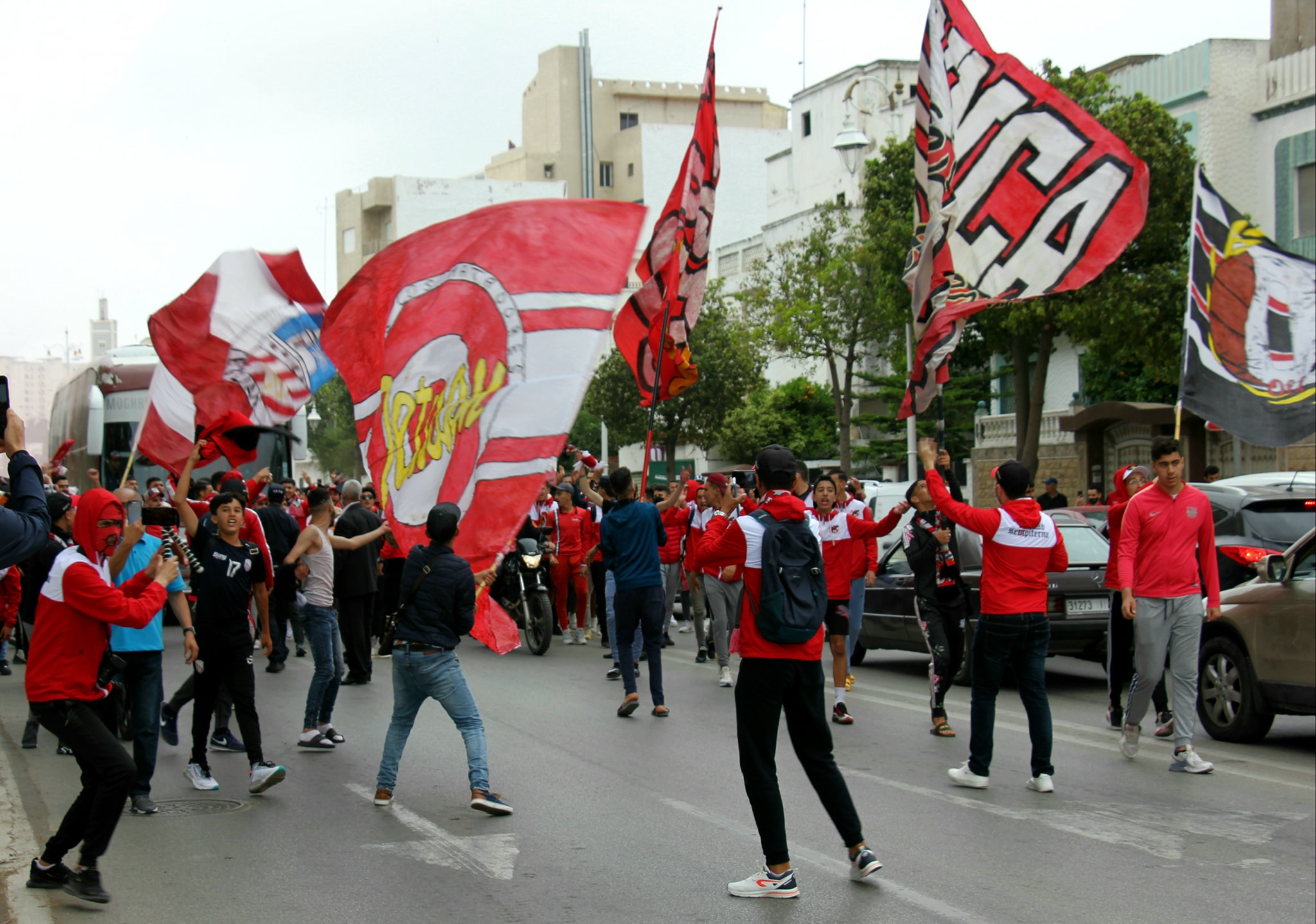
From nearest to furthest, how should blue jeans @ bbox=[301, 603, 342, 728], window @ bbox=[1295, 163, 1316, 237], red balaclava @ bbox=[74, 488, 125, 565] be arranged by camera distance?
red balaclava @ bbox=[74, 488, 125, 565] → blue jeans @ bbox=[301, 603, 342, 728] → window @ bbox=[1295, 163, 1316, 237]

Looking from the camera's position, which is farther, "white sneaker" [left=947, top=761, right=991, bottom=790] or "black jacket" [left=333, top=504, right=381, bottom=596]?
"black jacket" [left=333, top=504, right=381, bottom=596]

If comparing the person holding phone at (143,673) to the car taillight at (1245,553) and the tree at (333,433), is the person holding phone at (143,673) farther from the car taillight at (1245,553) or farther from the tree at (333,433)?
the tree at (333,433)

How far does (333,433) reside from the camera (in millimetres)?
80750

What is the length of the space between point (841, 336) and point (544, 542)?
81.7 ft

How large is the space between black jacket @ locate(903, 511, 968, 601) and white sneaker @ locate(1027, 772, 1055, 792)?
204 cm

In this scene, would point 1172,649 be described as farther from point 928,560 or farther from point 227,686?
point 227,686

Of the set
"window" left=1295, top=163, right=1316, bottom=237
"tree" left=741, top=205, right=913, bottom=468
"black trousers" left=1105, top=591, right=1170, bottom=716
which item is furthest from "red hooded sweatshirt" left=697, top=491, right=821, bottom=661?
"tree" left=741, top=205, right=913, bottom=468

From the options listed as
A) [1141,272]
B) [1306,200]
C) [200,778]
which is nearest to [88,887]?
[200,778]

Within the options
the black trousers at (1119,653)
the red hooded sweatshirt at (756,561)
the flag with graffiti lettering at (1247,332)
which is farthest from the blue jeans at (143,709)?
the flag with graffiti lettering at (1247,332)

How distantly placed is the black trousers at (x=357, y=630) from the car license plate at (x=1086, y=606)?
6.20 metres

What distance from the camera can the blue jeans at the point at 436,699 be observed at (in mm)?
7461

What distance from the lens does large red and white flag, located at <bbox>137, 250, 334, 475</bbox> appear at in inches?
454

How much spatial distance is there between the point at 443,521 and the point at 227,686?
6.26 feet

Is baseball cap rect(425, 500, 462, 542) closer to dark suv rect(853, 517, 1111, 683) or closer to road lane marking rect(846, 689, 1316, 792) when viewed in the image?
road lane marking rect(846, 689, 1316, 792)
